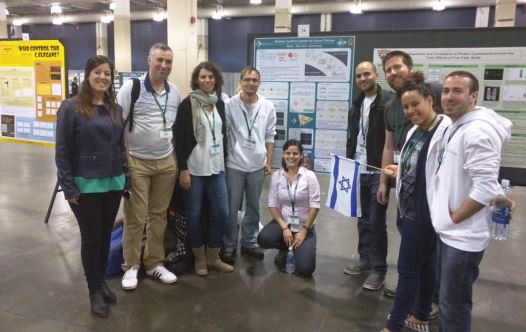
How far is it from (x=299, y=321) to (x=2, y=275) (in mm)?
2196

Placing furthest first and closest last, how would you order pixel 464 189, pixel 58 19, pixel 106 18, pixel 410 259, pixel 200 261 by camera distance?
pixel 58 19, pixel 106 18, pixel 200 261, pixel 410 259, pixel 464 189

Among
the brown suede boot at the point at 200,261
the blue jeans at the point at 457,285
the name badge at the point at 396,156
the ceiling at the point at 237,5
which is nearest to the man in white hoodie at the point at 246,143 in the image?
the brown suede boot at the point at 200,261

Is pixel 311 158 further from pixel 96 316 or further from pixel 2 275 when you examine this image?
pixel 2 275

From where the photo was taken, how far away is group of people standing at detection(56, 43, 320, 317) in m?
2.32

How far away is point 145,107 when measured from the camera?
2682mm

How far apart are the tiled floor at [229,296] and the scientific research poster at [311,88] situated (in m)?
0.96

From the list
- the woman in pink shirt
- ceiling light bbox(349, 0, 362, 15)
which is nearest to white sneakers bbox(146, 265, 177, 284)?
the woman in pink shirt

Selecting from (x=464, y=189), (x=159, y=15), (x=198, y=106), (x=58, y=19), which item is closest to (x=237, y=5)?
(x=159, y=15)

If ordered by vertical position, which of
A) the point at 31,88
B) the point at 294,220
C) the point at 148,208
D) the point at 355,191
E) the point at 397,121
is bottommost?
the point at 294,220

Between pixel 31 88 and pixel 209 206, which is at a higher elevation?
pixel 31 88

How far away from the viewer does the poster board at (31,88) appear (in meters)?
4.06

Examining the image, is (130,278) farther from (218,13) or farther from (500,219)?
(218,13)

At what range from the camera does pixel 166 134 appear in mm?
2760

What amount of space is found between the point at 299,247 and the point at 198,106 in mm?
1267
